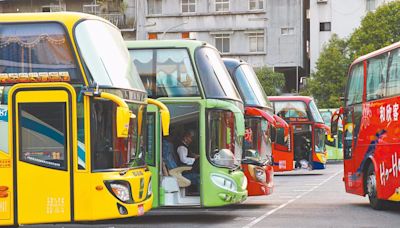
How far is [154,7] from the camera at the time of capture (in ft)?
204

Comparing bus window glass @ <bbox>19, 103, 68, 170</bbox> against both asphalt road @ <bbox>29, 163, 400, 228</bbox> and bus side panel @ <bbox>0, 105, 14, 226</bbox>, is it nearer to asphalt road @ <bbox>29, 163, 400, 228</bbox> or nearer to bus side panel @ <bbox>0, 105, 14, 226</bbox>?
bus side panel @ <bbox>0, 105, 14, 226</bbox>

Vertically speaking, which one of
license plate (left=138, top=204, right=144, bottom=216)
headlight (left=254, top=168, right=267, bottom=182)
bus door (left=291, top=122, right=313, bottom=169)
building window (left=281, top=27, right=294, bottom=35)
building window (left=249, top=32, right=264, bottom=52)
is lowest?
bus door (left=291, top=122, right=313, bottom=169)

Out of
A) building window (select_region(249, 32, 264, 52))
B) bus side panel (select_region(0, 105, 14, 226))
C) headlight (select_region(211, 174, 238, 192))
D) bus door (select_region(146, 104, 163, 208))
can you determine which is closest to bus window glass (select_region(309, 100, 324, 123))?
headlight (select_region(211, 174, 238, 192))

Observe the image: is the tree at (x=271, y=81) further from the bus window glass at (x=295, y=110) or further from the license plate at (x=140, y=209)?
the license plate at (x=140, y=209)

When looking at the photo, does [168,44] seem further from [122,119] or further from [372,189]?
[372,189]

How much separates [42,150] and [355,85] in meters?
9.25

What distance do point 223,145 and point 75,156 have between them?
4.12 m

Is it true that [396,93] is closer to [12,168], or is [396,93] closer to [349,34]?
[12,168]

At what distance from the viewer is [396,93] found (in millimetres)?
16297

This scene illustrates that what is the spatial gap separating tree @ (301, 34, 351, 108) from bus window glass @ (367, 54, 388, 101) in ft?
119

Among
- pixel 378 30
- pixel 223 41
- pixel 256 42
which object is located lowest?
pixel 256 42

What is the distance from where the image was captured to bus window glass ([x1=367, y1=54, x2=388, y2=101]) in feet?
56.7

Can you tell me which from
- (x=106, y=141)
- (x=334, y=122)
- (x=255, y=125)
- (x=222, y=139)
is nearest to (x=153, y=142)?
(x=222, y=139)

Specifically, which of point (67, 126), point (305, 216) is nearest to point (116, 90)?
point (67, 126)
